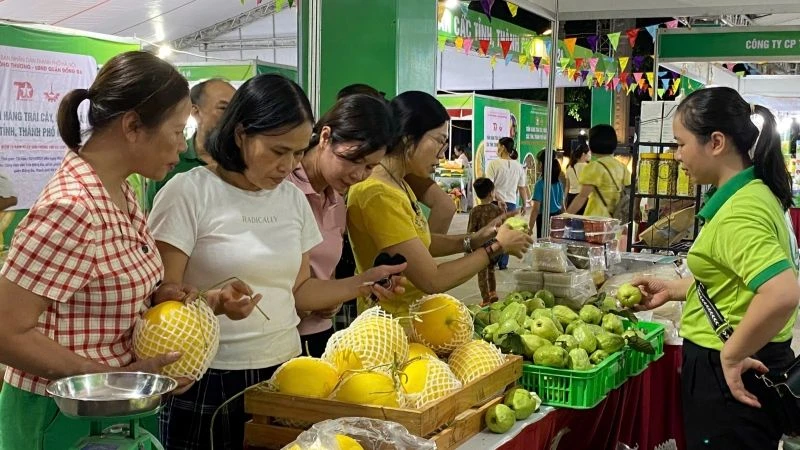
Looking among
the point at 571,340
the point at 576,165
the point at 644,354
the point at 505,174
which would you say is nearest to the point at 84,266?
the point at 571,340

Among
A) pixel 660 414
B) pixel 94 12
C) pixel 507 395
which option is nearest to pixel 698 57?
pixel 660 414

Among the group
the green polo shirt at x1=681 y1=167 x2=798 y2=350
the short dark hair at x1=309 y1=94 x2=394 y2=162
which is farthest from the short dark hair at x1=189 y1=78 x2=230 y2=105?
the green polo shirt at x1=681 y1=167 x2=798 y2=350

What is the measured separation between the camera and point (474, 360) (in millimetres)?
2211

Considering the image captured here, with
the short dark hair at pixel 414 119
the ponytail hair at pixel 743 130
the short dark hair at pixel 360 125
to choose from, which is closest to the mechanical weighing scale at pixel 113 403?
the short dark hair at pixel 360 125

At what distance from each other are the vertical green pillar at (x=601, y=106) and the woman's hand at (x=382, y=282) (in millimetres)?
16968

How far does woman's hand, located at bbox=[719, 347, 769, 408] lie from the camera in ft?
7.68

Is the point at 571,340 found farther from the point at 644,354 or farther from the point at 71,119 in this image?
the point at 71,119

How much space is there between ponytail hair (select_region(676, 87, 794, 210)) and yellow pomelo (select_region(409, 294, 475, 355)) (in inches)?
37.0

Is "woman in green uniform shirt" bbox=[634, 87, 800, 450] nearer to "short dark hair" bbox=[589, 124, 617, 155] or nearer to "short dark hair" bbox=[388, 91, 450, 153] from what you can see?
"short dark hair" bbox=[388, 91, 450, 153]

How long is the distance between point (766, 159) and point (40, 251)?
199cm

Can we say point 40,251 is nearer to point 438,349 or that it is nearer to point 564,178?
point 438,349

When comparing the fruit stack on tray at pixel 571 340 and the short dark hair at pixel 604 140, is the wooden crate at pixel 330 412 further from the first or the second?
the short dark hair at pixel 604 140

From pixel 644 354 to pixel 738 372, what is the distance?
683 millimetres

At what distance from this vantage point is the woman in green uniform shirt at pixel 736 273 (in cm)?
223
